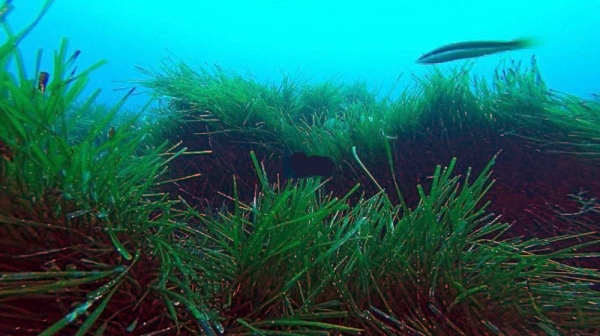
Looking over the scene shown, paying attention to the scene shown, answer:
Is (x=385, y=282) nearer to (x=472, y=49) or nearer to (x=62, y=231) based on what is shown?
(x=62, y=231)

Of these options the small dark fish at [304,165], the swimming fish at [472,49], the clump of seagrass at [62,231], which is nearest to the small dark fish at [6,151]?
the clump of seagrass at [62,231]

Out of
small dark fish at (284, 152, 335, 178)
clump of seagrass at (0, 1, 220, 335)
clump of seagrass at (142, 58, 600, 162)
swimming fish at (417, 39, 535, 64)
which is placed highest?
swimming fish at (417, 39, 535, 64)

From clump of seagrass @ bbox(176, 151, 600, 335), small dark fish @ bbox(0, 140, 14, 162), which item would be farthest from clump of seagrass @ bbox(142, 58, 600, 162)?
small dark fish @ bbox(0, 140, 14, 162)

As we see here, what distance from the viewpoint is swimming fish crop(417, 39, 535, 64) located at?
3797mm

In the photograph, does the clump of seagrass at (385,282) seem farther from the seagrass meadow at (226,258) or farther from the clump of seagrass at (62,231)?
the clump of seagrass at (62,231)

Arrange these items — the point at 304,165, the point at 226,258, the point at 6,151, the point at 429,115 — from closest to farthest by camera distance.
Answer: the point at 6,151 < the point at 226,258 < the point at 304,165 < the point at 429,115

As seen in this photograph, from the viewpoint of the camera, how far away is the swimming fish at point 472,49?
380cm

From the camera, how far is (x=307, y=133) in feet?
15.1

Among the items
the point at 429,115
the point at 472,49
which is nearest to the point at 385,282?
the point at 429,115

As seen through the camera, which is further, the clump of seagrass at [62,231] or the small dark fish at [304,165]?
the small dark fish at [304,165]

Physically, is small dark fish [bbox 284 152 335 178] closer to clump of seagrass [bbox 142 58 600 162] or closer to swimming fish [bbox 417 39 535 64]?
clump of seagrass [bbox 142 58 600 162]

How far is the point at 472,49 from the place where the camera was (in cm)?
390

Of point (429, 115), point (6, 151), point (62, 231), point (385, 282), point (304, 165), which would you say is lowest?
point (62, 231)

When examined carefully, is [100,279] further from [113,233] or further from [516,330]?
[516,330]
